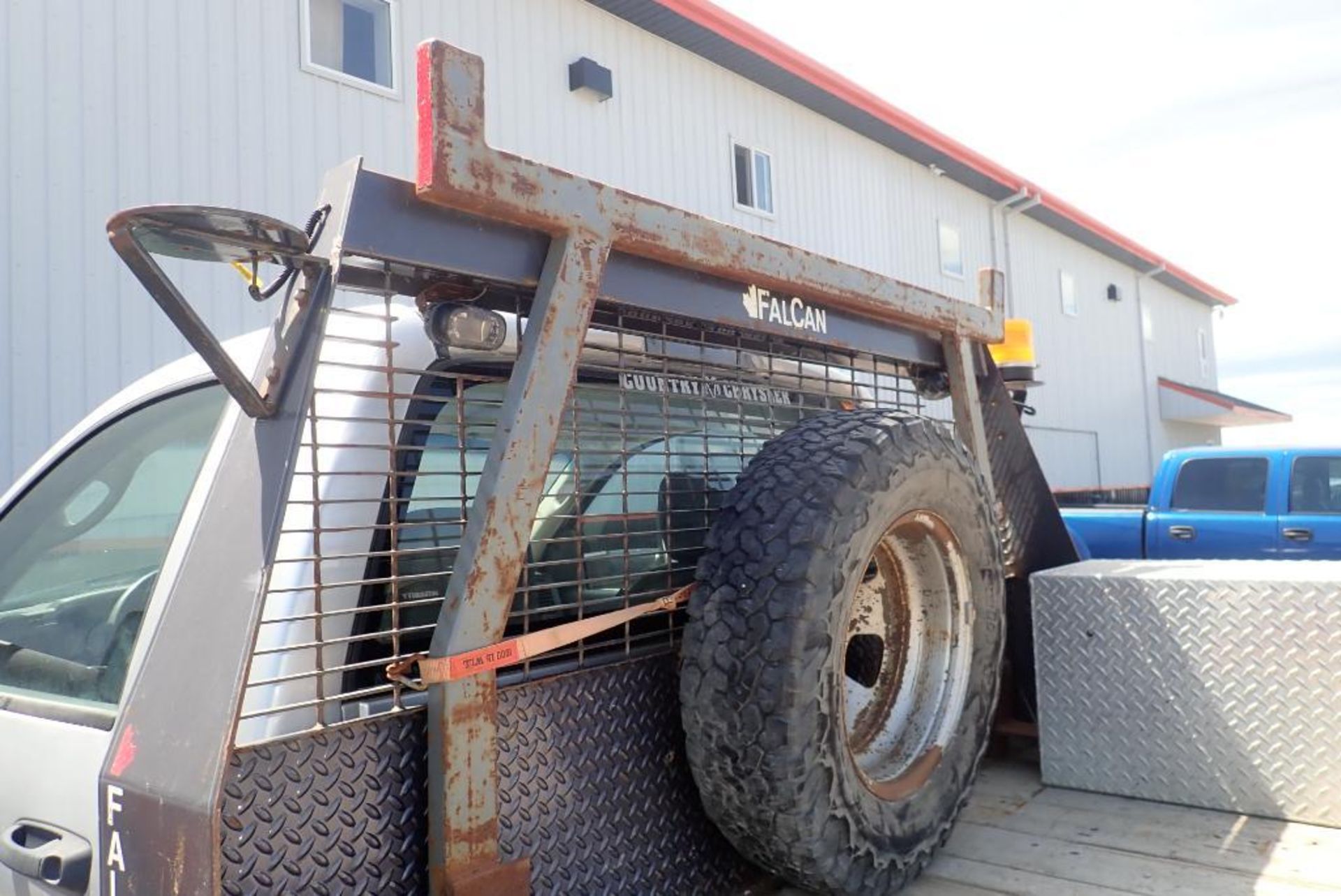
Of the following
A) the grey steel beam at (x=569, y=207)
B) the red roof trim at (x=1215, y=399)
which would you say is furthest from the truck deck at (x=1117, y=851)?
the red roof trim at (x=1215, y=399)

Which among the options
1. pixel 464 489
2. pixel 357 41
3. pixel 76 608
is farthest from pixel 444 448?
pixel 357 41

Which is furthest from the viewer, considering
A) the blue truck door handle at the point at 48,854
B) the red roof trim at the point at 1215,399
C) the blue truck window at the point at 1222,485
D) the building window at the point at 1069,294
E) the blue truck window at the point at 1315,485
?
the red roof trim at the point at 1215,399

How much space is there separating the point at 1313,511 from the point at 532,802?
6.70 m

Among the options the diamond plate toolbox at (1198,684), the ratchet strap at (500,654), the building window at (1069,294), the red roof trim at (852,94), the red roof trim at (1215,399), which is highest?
the red roof trim at (852,94)

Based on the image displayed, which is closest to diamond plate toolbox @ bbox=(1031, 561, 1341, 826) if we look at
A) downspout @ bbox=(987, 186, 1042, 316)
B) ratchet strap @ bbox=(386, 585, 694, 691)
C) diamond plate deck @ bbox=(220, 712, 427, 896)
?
ratchet strap @ bbox=(386, 585, 694, 691)

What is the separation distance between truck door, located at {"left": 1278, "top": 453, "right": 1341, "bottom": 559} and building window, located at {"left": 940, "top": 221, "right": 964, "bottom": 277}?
29.9ft

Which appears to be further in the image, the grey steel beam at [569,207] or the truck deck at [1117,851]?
the truck deck at [1117,851]

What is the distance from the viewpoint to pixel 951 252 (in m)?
15.9

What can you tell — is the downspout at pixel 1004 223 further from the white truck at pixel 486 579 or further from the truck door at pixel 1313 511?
the white truck at pixel 486 579

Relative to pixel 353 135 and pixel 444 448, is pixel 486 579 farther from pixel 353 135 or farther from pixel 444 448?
pixel 353 135

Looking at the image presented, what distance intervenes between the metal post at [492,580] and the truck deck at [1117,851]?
125 cm

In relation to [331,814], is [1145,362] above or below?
above

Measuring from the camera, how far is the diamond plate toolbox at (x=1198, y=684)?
3062 millimetres

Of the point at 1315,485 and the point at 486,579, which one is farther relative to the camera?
the point at 1315,485
